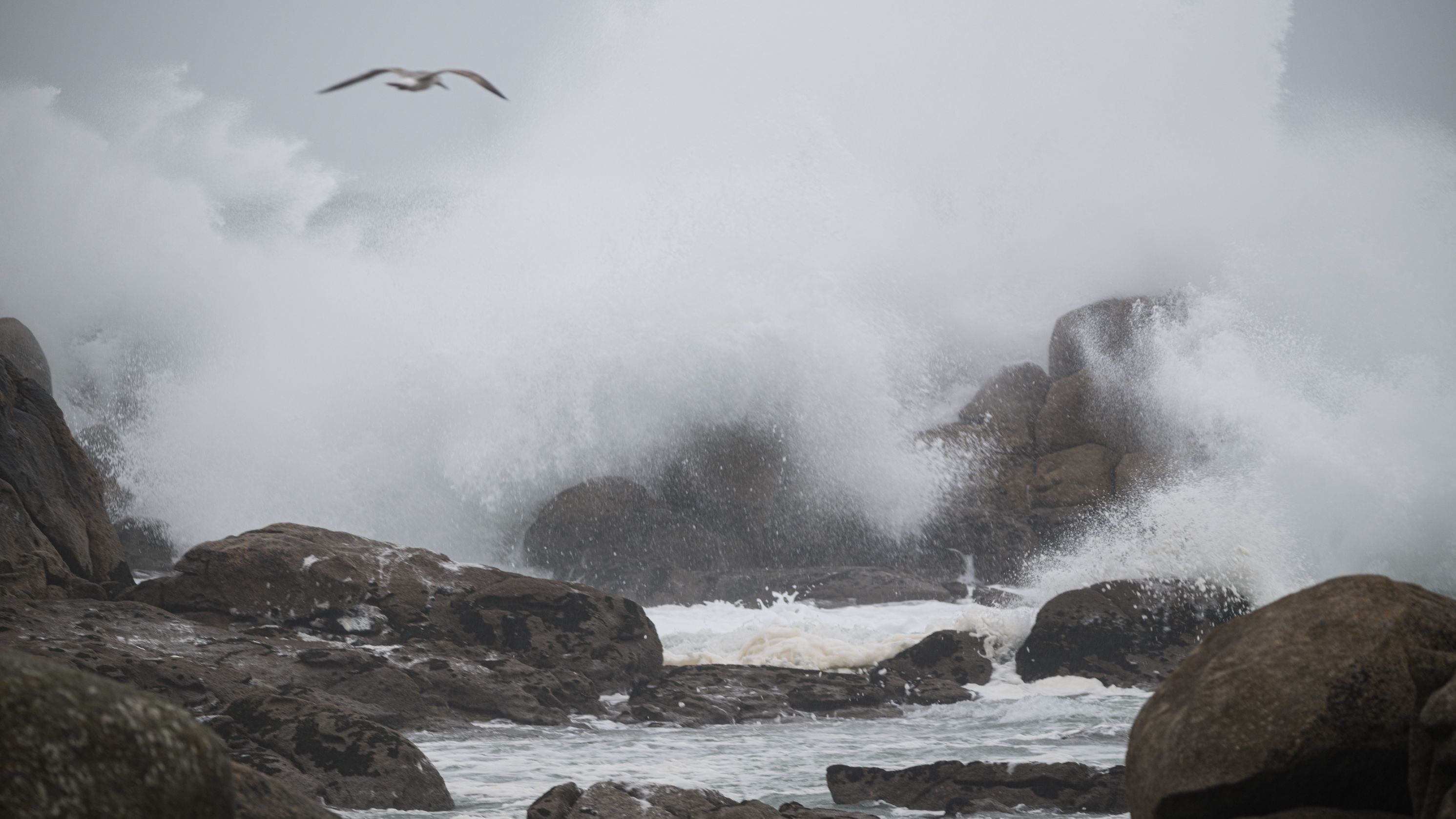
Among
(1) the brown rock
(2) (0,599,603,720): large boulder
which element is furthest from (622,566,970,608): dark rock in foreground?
(2) (0,599,603,720): large boulder

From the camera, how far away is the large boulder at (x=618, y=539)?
60.5 feet

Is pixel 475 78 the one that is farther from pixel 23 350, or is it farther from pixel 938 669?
pixel 23 350

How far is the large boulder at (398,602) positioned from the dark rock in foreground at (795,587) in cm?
599

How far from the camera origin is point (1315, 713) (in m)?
3.57

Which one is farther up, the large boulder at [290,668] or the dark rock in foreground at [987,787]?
the large boulder at [290,668]

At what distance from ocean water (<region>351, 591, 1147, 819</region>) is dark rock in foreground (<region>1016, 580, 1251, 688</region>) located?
0.80 ft

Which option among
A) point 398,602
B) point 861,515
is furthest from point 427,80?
point 861,515

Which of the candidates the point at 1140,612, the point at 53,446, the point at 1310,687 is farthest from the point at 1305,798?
the point at 53,446

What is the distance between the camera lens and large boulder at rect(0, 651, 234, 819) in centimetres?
209

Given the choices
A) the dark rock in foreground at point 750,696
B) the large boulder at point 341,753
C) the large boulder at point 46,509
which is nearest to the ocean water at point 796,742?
the large boulder at point 341,753

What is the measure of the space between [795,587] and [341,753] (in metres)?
11.6

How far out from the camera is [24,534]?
9203 millimetres

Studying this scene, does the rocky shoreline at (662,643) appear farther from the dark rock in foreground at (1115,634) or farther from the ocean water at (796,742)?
the ocean water at (796,742)

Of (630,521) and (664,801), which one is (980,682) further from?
(630,521)
